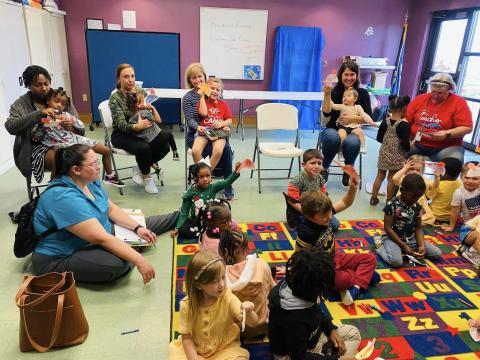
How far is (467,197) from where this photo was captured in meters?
2.90

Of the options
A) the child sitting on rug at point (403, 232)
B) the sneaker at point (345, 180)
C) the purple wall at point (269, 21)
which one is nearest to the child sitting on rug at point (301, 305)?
the child sitting on rug at point (403, 232)

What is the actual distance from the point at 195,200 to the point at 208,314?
1.38 m

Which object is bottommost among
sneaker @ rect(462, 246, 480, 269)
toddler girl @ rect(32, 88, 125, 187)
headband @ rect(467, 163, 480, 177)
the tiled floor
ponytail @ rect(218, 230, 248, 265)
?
the tiled floor

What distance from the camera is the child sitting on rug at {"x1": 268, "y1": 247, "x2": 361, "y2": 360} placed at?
1.32m

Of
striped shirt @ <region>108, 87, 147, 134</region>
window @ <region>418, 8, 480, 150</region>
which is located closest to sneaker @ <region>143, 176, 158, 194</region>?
striped shirt @ <region>108, 87, 147, 134</region>

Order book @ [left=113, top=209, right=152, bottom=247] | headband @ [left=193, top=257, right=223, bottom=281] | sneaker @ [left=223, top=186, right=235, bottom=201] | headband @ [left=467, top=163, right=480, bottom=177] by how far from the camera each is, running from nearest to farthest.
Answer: headband @ [left=193, top=257, right=223, bottom=281] < book @ [left=113, top=209, right=152, bottom=247] < headband @ [left=467, top=163, right=480, bottom=177] < sneaker @ [left=223, top=186, right=235, bottom=201]

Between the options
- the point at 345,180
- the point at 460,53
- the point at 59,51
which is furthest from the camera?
the point at 460,53

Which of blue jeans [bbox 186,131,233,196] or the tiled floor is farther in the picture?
blue jeans [bbox 186,131,233,196]

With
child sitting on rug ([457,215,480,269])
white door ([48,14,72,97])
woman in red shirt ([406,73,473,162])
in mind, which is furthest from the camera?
white door ([48,14,72,97])

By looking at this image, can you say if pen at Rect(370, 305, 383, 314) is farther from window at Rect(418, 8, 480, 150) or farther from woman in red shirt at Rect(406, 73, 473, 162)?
window at Rect(418, 8, 480, 150)

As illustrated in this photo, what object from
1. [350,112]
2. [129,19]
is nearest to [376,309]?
[350,112]

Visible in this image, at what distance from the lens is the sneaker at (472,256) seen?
8.31ft

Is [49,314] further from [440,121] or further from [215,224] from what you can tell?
[440,121]

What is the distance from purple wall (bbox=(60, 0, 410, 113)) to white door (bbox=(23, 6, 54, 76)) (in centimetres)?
94
